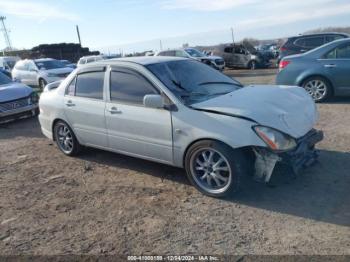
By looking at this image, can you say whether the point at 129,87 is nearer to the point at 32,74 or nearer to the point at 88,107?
the point at 88,107

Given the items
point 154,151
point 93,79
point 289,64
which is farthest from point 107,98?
point 289,64

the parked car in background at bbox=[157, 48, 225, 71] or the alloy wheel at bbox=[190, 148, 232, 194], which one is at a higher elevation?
the parked car in background at bbox=[157, 48, 225, 71]

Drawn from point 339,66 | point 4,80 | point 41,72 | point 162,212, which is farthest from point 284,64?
point 41,72

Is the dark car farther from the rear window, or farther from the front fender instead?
the front fender

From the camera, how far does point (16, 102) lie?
10.0 m

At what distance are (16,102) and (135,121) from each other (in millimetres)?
6319

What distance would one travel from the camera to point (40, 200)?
4.90 metres

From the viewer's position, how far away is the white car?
4.17m

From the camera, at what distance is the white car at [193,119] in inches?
164

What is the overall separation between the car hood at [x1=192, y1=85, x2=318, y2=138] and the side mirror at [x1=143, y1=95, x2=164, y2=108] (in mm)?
411

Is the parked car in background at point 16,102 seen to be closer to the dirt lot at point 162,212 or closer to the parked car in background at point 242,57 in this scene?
the dirt lot at point 162,212

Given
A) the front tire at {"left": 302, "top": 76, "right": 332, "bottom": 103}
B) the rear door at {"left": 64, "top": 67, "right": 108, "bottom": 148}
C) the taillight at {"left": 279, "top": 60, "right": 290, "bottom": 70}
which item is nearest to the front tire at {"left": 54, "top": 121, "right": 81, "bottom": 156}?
the rear door at {"left": 64, "top": 67, "right": 108, "bottom": 148}

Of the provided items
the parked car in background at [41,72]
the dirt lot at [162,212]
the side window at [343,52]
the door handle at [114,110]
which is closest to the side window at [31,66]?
the parked car in background at [41,72]

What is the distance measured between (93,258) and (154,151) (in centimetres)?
178
